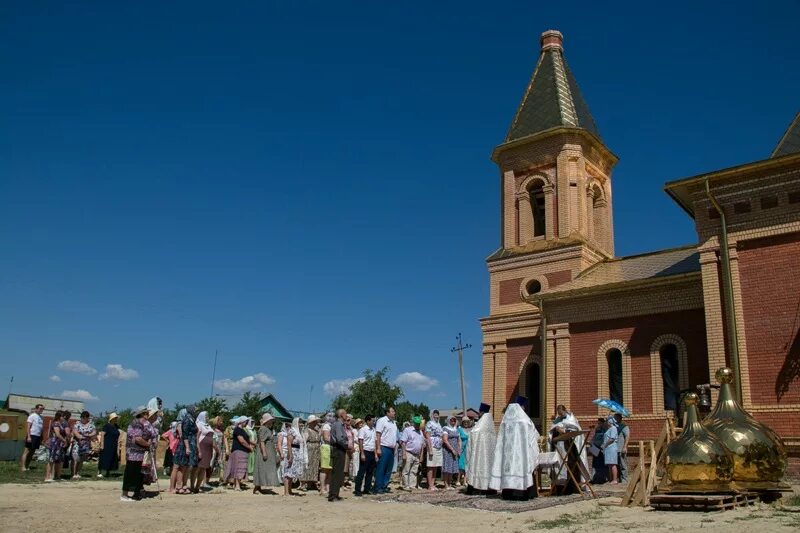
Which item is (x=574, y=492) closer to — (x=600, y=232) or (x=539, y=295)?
(x=539, y=295)

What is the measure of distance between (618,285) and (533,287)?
5349 millimetres

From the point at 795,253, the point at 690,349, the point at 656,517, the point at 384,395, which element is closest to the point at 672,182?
the point at 795,253

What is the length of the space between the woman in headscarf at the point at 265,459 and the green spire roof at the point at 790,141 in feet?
47.5

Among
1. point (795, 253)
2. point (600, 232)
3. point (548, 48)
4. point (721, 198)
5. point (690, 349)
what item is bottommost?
point (690, 349)

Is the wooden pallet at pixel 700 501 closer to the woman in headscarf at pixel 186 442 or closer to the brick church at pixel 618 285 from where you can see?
the brick church at pixel 618 285

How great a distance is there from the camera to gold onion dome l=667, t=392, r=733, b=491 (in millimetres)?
9109

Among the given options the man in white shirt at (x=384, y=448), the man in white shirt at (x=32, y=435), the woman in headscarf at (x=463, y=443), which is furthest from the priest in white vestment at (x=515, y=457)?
the man in white shirt at (x=32, y=435)

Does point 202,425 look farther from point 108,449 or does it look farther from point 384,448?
point 108,449

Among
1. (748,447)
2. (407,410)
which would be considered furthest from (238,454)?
(407,410)

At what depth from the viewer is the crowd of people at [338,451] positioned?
11531mm

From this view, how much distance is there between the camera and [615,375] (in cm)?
2014

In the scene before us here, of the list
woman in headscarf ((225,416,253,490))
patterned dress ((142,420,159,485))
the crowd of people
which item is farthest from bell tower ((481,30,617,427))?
patterned dress ((142,420,159,485))

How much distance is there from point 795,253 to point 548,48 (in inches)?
700

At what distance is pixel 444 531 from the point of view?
308 inches
